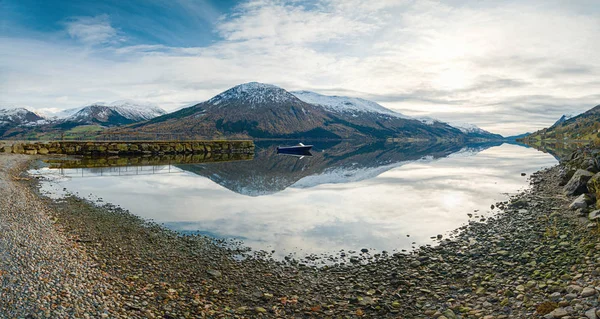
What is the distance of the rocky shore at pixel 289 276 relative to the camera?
10.4 meters

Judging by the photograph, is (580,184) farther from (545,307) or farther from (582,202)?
(545,307)

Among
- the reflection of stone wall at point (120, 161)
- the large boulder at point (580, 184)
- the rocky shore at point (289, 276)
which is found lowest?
the rocky shore at point (289, 276)

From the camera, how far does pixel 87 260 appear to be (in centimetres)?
1404

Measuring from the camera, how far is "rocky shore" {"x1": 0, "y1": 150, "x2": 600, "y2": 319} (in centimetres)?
1035

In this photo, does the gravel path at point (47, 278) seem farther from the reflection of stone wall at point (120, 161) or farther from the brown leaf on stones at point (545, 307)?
the reflection of stone wall at point (120, 161)

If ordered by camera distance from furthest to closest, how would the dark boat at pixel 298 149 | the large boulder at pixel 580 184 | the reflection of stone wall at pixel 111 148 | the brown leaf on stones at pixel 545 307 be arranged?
the dark boat at pixel 298 149, the reflection of stone wall at pixel 111 148, the large boulder at pixel 580 184, the brown leaf on stones at pixel 545 307

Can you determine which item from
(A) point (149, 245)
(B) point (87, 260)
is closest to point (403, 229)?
(A) point (149, 245)

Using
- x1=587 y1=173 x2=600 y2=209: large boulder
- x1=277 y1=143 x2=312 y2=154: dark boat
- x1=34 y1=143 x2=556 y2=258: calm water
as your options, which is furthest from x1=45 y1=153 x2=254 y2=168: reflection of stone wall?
x1=587 y1=173 x2=600 y2=209: large boulder

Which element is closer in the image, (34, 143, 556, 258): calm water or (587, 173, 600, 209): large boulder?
(587, 173, 600, 209): large boulder

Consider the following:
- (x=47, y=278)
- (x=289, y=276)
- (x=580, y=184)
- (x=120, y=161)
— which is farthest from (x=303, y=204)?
(x=120, y=161)

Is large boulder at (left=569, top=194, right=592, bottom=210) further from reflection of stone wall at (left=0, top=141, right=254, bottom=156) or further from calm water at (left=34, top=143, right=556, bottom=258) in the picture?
reflection of stone wall at (left=0, top=141, right=254, bottom=156)

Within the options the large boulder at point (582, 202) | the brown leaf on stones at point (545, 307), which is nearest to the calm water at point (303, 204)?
the large boulder at point (582, 202)

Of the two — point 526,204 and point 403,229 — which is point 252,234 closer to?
point 403,229

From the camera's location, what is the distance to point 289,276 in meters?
14.8
